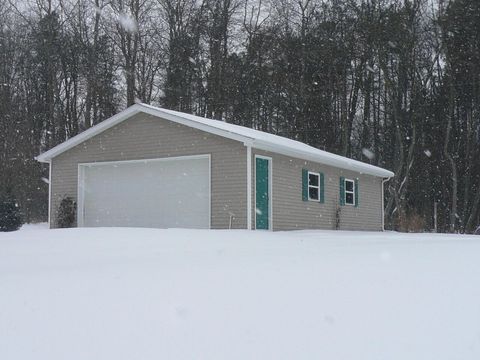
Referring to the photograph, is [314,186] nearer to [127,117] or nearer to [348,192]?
[348,192]

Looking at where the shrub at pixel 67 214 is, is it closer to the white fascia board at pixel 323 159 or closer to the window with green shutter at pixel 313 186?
the white fascia board at pixel 323 159

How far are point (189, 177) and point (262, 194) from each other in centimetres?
202

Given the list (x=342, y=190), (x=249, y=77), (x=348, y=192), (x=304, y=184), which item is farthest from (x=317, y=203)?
(x=249, y=77)

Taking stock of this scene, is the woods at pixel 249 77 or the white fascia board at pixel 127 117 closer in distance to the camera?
the white fascia board at pixel 127 117

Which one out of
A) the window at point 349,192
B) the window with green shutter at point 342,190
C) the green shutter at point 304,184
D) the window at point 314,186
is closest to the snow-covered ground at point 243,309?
the green shutter at point 304,184

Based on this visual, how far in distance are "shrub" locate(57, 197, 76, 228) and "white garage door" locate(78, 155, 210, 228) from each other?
0.22 metres

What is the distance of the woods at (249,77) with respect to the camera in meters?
28.2

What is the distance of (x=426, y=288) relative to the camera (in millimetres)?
5508

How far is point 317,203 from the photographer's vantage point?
57.9 feet

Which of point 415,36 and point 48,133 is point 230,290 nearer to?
point 415,36

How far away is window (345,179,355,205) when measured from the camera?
771 inches

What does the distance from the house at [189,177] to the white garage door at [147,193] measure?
3 centimetres

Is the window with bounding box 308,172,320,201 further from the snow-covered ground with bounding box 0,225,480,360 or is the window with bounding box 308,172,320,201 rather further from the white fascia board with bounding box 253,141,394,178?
the snow-covered ground with bounding box 0,225,480,360

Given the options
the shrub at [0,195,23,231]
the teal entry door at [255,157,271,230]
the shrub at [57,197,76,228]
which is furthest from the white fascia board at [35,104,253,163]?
the shrub at [0,195,23,231]
